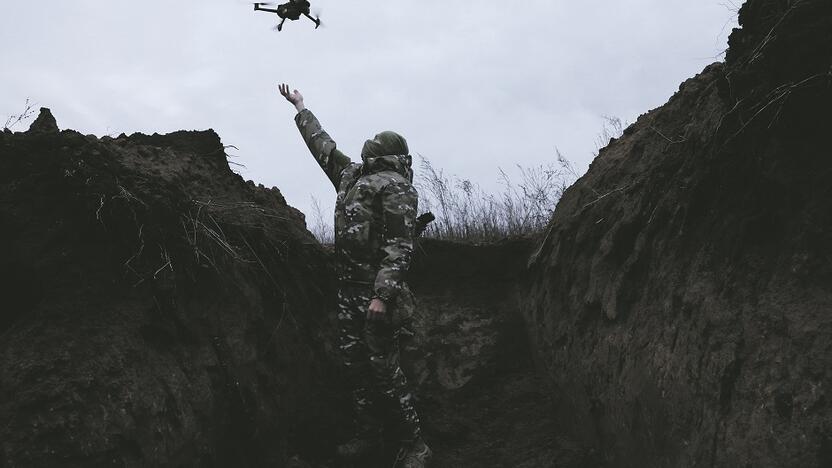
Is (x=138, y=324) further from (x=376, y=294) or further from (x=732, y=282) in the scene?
(x=732, y=282)

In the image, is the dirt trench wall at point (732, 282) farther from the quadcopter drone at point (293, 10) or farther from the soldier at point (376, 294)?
the quadcopter drone at point (293, 10)

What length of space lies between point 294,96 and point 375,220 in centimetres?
130

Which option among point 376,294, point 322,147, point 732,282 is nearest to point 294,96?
point 322,147

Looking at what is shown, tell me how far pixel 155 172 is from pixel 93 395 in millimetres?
1800

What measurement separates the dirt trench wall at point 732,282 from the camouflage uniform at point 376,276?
1157mm

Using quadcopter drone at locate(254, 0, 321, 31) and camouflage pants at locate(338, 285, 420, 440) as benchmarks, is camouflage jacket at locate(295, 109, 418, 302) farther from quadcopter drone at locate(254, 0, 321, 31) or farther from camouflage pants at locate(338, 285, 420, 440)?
quadcopter drone at locate(254, 0, 321, 31)

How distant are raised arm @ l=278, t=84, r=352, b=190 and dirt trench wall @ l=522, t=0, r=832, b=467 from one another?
1.85 meters

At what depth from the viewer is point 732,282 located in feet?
9.13

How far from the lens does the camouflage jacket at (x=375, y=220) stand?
4.15 metres

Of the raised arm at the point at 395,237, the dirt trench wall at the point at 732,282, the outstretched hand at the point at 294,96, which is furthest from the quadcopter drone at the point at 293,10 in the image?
the dirt trench wall at the point at 732,282

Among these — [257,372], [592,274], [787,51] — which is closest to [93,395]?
[257,372]

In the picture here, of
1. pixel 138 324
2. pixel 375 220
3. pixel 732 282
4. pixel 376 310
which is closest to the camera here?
pixel 732 282

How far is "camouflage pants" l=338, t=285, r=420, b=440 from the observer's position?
414 cm

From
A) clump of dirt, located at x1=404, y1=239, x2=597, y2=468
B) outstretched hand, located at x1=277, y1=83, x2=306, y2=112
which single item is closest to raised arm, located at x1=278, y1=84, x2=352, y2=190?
outstretched hand, located at x1=277, y1=83, x2=306, y2=112
